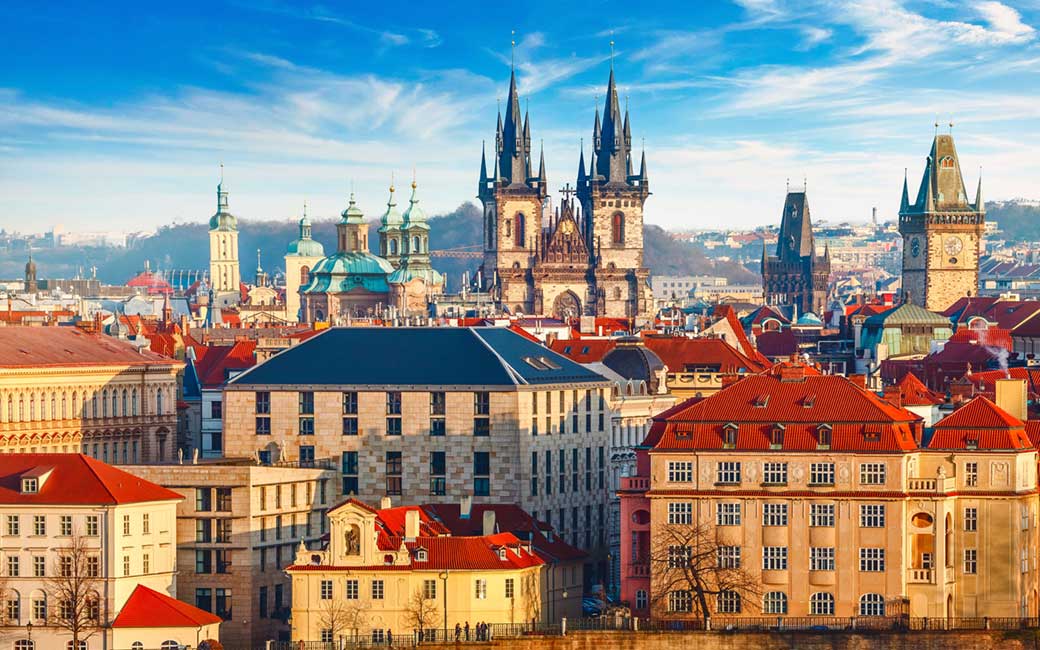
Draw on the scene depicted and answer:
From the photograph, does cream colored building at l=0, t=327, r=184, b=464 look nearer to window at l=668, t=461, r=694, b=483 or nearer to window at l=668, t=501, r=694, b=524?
window at l=668, t=461, r=694, b=483

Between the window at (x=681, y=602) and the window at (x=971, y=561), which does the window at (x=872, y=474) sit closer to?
the window at (x=971, y=561)

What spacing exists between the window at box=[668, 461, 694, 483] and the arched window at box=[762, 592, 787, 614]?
4869 millimetres

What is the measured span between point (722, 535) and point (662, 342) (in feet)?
226

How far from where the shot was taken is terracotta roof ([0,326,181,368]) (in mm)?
139875

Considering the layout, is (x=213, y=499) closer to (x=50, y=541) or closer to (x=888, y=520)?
(x=50, y=541)

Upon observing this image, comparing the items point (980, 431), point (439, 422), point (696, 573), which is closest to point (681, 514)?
point (696, 573)

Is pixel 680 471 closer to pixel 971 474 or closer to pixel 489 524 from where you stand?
pixel 489 524

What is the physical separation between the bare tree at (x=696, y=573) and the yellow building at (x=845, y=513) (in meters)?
0.07

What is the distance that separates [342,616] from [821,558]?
1617 centimetres

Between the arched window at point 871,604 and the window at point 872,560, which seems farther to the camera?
the window at point 872,560

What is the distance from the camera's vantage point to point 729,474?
105000 mm

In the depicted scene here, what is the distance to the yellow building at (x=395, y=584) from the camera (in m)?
103

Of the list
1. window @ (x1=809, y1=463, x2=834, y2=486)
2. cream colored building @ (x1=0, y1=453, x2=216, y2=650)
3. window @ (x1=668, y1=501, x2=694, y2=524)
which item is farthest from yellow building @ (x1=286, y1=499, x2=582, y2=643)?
window @ (x1=809, y1=463, x2=834, y2=486)

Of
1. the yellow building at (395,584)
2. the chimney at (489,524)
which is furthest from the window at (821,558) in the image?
the chimney at (489,524)
